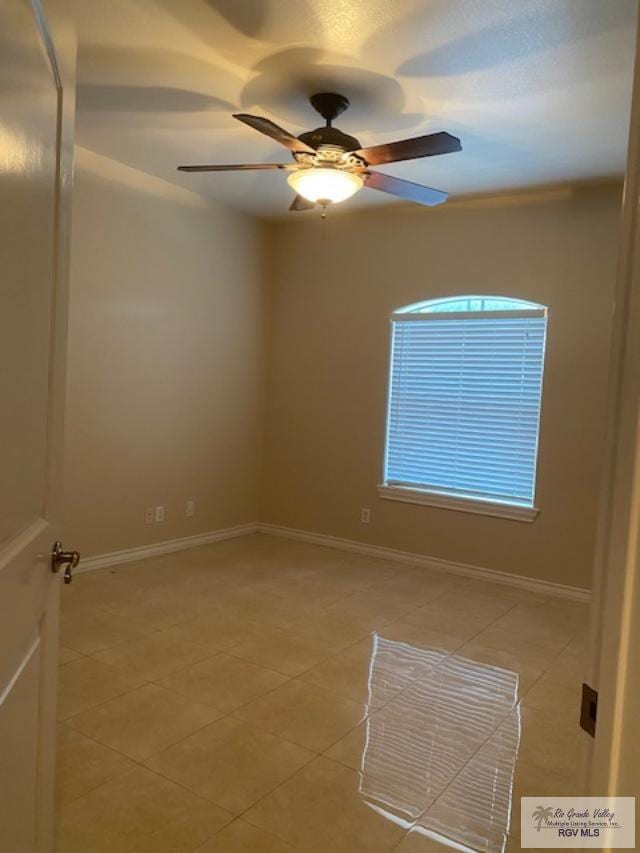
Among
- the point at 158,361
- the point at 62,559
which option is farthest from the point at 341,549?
the point at 62,559

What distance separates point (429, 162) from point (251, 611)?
300cm

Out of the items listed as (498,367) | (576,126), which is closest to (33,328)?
(576,126)

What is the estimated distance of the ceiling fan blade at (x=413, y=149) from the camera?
2521mm

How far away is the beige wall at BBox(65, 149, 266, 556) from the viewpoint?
165 inches

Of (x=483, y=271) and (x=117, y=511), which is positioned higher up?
(x=483, y=271)

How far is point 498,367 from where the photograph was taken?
15.1 feet

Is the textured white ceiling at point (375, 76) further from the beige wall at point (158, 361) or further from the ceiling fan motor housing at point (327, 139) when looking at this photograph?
the beige wall at point (158, 361)

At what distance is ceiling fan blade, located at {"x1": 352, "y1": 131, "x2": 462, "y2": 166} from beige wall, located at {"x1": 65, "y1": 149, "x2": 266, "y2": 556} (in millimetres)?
2200

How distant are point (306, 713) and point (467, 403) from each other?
282 cm

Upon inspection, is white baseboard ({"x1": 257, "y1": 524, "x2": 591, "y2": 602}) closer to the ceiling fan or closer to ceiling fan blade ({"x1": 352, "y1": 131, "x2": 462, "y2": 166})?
the ceiling fan

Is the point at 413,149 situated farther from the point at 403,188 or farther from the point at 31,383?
the point at 31,383

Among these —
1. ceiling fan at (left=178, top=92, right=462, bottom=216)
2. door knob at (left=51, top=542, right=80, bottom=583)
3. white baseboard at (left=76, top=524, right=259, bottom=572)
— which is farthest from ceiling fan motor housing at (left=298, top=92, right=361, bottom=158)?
white baseboard at (left=76, top=524, right=259, bottom=572)

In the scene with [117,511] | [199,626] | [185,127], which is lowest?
A: [199,626]

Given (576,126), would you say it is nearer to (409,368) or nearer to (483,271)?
(483,271)
